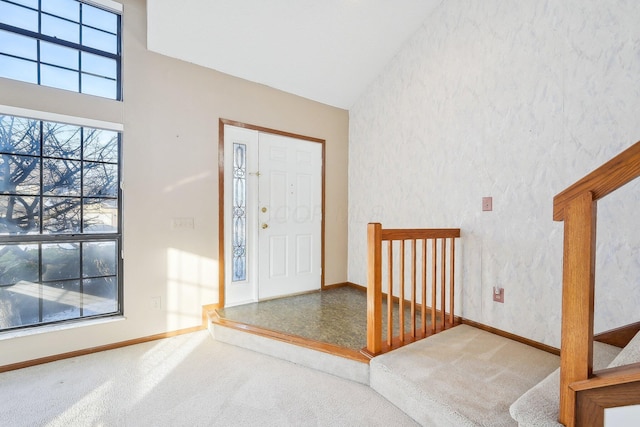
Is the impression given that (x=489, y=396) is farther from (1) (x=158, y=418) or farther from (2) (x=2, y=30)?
(2) (x=2, y=30)

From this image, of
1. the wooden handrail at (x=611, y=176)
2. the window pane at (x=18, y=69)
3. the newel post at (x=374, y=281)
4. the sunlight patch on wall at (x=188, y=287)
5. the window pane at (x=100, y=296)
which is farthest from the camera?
the sunlight patch on wall at (x=188, y=287)

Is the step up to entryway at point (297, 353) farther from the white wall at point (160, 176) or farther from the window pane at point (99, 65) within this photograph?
the window pane at point (99, 65)

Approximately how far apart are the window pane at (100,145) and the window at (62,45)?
337 mm

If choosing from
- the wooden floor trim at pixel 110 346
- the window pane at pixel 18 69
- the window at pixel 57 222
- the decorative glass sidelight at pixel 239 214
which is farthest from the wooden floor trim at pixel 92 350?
the window pane at pixel 18 69

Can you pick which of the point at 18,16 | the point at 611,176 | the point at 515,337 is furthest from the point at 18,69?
the point at 515,337

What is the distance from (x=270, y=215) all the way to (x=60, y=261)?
194 centimetres

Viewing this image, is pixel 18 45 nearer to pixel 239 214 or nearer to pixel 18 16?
pixel 18 16

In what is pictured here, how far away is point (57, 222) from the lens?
246 centimetres

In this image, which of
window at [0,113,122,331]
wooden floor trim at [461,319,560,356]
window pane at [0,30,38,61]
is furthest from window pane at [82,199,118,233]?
wooden floor trim at [461,319,560,356]

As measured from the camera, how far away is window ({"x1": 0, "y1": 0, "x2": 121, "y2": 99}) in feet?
7.46

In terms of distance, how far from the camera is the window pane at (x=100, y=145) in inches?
101

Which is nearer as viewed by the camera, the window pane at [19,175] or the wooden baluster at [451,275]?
the window pane at [19,175]

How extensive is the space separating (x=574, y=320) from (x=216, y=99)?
3.30 m

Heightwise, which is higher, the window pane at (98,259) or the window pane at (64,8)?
the window pane at (64,8)
